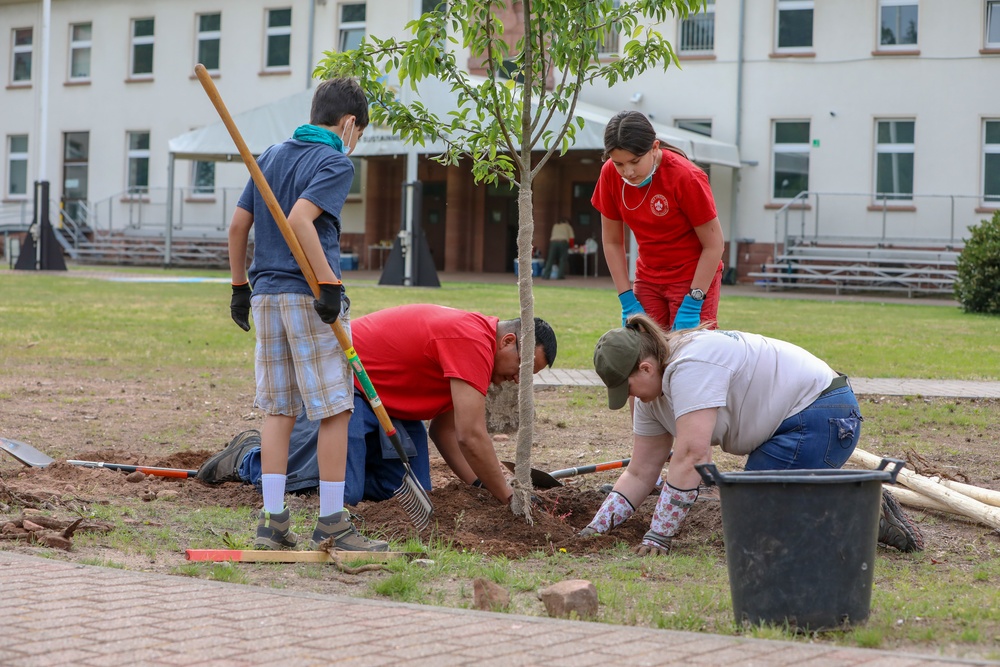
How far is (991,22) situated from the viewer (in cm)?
2806

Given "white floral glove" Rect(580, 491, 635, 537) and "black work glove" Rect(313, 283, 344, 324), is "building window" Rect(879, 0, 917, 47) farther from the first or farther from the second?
"black work glove" Rect(313, 283, 344, 324)

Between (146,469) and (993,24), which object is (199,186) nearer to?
(993,24)

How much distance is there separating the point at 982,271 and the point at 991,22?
→ 10.8 metres

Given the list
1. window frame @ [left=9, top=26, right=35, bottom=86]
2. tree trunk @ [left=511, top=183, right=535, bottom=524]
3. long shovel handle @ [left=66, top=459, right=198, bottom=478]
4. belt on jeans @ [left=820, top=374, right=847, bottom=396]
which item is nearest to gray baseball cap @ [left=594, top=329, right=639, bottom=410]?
tree trunk @ [left=511, top=183, right=535, bottom=524]

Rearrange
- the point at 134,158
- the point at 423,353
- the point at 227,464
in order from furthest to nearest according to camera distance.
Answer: the point at 134,158, the point at 227,464, the point at 423,353

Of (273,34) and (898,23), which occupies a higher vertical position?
(273,34)

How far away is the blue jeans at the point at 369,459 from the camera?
543 cm

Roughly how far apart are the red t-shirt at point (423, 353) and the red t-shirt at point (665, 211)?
858 mm

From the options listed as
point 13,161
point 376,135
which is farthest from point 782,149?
point 13,161

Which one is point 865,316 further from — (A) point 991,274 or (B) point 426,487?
(B) point 426,487

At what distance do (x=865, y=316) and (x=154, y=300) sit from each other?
37.4ft

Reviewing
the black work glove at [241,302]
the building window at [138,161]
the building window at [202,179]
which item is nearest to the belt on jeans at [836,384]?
the black work glove at [241,302]

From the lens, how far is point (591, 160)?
109 ft

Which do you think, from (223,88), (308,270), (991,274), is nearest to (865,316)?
(991,274)
